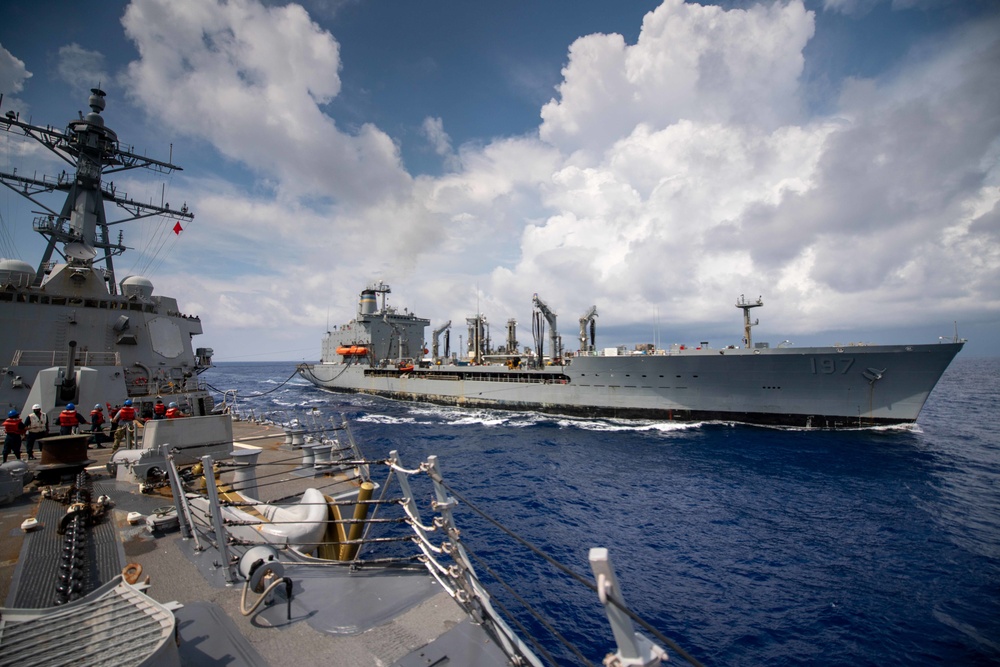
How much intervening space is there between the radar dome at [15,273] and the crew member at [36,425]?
21.9 ft

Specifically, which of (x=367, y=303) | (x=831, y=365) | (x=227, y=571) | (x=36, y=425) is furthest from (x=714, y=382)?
(x=367, y=303)

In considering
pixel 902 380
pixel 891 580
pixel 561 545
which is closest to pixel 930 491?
pixel 891 580

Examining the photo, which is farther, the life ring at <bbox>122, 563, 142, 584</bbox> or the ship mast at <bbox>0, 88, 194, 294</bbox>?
the ship mast at <bbox>0, 88, 194, 294</bbox>

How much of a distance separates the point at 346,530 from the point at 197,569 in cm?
344

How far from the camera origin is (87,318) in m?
15.4

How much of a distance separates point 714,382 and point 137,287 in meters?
30.3

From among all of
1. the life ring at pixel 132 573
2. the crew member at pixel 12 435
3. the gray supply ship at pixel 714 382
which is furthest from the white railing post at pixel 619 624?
the gray supply ship at pixel 714 382

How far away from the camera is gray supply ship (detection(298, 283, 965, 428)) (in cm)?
2148

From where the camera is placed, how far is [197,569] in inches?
172

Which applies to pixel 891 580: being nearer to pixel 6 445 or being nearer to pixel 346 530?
pixel 346 530

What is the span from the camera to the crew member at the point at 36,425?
10.2 m

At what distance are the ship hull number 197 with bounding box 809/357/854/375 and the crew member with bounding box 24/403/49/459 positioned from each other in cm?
3139

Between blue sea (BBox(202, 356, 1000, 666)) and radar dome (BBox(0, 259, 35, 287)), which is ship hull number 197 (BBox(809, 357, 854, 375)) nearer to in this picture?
blue sea (BBox(202, 356, 1000, 666))

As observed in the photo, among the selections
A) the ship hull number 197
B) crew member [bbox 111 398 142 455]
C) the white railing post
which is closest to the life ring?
the white railing post
